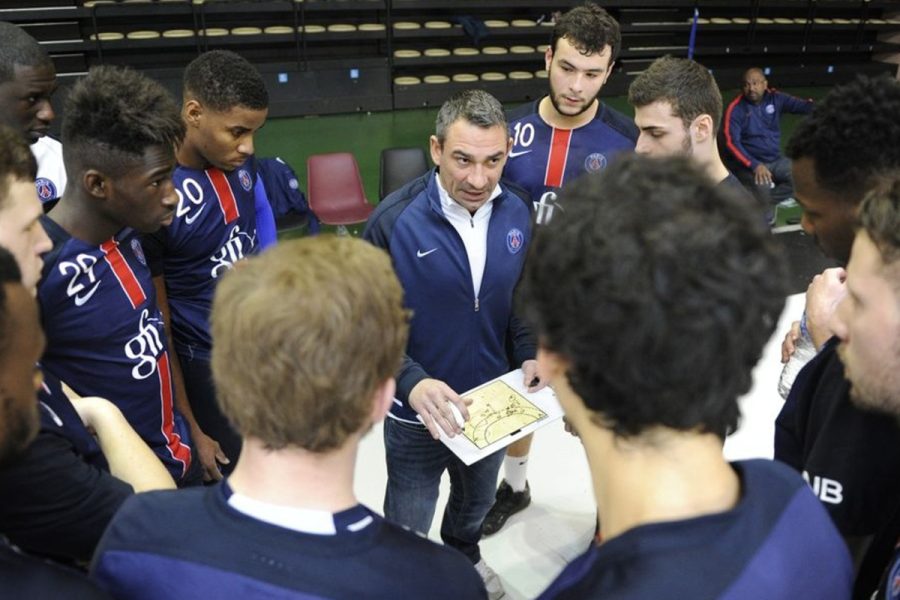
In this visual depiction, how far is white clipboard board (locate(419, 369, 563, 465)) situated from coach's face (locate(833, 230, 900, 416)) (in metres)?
0.92

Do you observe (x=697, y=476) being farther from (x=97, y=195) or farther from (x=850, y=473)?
(x=97, y=195)

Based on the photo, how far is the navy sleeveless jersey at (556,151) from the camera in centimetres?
271

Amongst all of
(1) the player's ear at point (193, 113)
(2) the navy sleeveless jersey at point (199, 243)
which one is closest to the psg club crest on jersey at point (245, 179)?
(2) the navy sleeveless jersey at point (199, 243)

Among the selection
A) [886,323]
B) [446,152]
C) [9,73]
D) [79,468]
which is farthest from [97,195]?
[886,323]

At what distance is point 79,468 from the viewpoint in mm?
1147

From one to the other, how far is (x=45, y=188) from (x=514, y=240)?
→ 6.02ft

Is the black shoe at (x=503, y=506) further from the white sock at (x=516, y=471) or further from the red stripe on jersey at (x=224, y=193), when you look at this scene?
the red stripe on jersey at (x=224, y=193)

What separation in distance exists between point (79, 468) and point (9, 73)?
6.28 ft

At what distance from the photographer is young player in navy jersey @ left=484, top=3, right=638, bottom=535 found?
2666mm

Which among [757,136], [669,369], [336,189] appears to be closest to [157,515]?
[669,369]

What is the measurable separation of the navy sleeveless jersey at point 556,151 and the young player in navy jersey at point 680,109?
0.38 m

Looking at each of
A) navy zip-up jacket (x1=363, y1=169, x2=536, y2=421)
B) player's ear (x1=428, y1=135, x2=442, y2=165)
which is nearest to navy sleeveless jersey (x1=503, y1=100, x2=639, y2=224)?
navy zip-up jacket (x1=363, y1=169, x2=536, y2=421)

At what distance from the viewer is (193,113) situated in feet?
7.12

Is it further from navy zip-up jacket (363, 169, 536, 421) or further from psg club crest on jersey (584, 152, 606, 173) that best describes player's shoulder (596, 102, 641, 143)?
navy zip-up jacket (363, 169, 536, 421)
